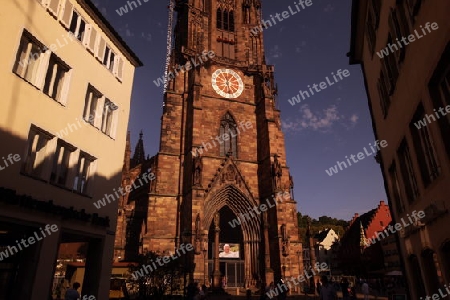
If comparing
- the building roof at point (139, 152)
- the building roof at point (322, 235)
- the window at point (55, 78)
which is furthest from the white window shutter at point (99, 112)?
the building roof at point (322, 235)

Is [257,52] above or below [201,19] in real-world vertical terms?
below

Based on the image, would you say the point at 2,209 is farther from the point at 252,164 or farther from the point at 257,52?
the point at 257,52

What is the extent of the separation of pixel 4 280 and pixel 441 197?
40.6 ft

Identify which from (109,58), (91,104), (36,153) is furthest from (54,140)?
(109,58)

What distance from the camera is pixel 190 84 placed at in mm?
34156

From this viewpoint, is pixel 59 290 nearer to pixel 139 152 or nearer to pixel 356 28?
pixel 356 28

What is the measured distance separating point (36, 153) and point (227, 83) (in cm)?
2692

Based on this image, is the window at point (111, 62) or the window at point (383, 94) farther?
the window at point (111, 62)

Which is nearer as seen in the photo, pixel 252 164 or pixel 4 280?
pixel 4 280

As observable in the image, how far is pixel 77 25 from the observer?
1342cm

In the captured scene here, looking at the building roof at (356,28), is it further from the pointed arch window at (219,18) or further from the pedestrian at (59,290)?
the pointed arch window at (219,18)

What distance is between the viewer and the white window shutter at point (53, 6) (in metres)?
11.7

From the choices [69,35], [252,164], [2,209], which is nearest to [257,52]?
[252,164]

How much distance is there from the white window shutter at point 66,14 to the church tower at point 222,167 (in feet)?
54.7
